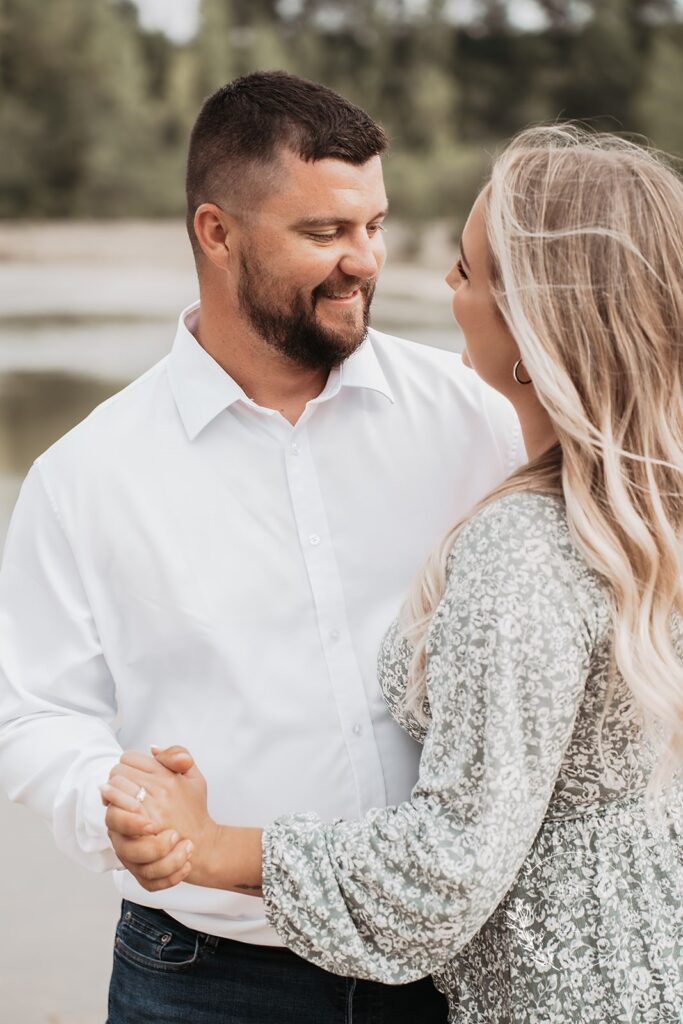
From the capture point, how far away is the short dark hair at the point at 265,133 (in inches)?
53.3

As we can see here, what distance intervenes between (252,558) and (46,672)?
0.26 metres

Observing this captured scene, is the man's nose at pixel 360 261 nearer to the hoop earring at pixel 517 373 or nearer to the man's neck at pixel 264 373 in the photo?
the man's neck at pixel 264 373

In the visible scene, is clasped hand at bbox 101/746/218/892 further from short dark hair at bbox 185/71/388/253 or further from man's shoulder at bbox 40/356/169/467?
short dark hair at bbox 185/71/388/253

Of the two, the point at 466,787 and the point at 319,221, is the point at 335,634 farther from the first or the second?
the point at 319,221

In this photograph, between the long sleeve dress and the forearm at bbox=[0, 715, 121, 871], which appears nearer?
the long sleeve dress

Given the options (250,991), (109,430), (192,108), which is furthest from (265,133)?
(192,108)

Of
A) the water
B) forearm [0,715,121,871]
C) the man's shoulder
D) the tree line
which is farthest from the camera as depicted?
the water

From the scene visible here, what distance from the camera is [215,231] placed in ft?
4.67

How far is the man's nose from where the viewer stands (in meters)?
1.34

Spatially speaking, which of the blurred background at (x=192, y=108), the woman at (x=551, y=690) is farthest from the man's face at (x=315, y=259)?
the blurred background at (x=192, y=108)

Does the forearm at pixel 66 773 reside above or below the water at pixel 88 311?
above

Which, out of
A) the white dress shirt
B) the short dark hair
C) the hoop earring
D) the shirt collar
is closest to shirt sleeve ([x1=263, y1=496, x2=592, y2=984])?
the hoop earring

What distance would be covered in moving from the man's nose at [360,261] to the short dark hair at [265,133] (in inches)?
3.8

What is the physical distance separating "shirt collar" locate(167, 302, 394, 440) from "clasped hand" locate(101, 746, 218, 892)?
39cm
